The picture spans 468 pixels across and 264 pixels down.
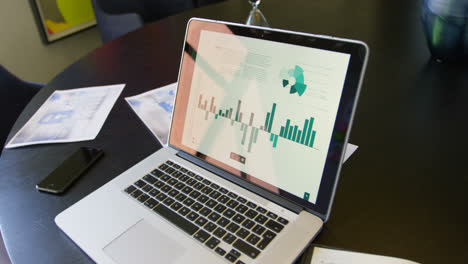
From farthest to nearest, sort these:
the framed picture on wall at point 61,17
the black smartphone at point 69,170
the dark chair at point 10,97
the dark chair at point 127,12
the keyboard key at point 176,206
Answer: the framed picture on wall at point 61,17
the dark chair at point 127,12
the dark chair at point 10,97
the black smartphone at point 69,170
the keyboard key at point 176,206

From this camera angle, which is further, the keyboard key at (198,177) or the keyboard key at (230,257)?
the keyboard key at (198,177)

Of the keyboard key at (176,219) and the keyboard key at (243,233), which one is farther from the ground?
the keyboard key at (243,233)

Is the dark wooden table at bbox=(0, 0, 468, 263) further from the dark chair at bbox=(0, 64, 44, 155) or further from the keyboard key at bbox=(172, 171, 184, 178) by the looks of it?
the dark chair at bbox=(0, 64, 44, 155)

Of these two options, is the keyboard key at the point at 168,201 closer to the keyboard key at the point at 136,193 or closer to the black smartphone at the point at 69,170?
the keyboard key at the point at 136,193

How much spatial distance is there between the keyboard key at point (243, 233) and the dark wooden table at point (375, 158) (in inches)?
4.1

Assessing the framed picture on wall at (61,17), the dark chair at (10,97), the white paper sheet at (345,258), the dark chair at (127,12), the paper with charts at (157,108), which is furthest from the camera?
the framed picture on wall at (61,17)

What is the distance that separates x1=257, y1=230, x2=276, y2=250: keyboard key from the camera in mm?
496

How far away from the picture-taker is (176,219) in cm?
56

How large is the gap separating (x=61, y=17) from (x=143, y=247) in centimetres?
256

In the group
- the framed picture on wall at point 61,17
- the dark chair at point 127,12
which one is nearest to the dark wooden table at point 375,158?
the dark chair at point 127,12

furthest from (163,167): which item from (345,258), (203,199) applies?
(345,258)

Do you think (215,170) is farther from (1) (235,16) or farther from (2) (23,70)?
(2) (23,70)

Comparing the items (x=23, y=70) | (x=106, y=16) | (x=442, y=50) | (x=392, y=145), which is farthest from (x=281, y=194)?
(x=23, y=70)

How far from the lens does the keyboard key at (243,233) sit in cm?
52
